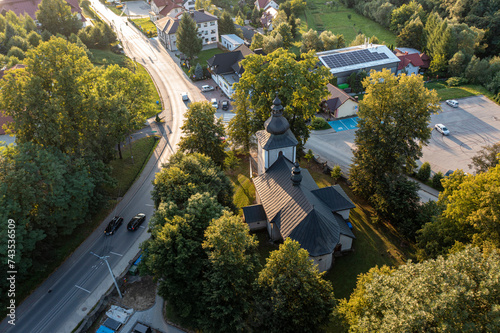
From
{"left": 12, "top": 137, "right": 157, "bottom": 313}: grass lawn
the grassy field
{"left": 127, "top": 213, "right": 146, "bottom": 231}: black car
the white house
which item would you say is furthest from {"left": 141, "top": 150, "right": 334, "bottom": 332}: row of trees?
the grassy field

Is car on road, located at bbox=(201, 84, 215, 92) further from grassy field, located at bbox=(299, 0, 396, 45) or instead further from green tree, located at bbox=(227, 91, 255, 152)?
grassy field, located at bbox=(299, 0, 396, 45)

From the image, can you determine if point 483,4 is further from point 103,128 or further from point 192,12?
point 103,128

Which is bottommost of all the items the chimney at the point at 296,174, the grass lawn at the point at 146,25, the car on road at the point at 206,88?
the car on road at the point at 206,88

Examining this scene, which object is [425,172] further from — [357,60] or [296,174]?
[357,60]

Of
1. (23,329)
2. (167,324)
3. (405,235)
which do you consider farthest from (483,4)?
(23,329)

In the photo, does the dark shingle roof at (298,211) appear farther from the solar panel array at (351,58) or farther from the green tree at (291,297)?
the solar panel array at (351,58)

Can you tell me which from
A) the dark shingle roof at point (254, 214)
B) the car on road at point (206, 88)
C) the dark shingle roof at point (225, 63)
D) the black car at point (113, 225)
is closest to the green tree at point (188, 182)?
the dark shingle roof at point (254, 214)
